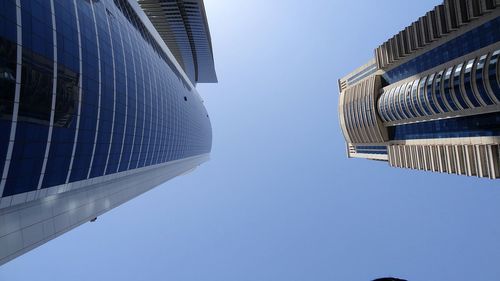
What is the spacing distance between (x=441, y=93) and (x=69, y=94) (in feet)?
198

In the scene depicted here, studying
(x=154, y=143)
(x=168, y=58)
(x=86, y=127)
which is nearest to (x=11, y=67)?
(x=86, y=127)

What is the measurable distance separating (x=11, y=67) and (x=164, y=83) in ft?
223

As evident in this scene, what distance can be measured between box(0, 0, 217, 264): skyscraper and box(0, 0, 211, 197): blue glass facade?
11cm

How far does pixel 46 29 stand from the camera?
3950 centimetres

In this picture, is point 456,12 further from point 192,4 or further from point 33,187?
point 192,4

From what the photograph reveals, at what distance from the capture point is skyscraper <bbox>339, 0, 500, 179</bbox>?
59.6m

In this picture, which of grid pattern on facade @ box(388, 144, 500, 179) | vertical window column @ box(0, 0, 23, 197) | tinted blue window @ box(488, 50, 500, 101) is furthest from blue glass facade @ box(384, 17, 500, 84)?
vertical window column @ box(0, 0, 23, 197)

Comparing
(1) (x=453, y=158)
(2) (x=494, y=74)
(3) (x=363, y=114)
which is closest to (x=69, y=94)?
(2) (x=494, y=74)

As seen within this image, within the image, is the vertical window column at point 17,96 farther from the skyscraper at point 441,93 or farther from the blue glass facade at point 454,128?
the blue glass facade at point 454,128

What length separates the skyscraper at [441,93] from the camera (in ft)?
196

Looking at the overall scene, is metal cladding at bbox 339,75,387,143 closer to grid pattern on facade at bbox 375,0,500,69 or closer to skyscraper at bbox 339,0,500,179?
skyscraper at bbox 339,0,500,179

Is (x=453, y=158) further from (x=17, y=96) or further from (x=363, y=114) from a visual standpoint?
(x=17, y=96)

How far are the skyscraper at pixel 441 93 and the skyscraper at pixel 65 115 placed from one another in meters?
55.1

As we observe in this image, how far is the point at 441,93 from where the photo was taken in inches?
2734
